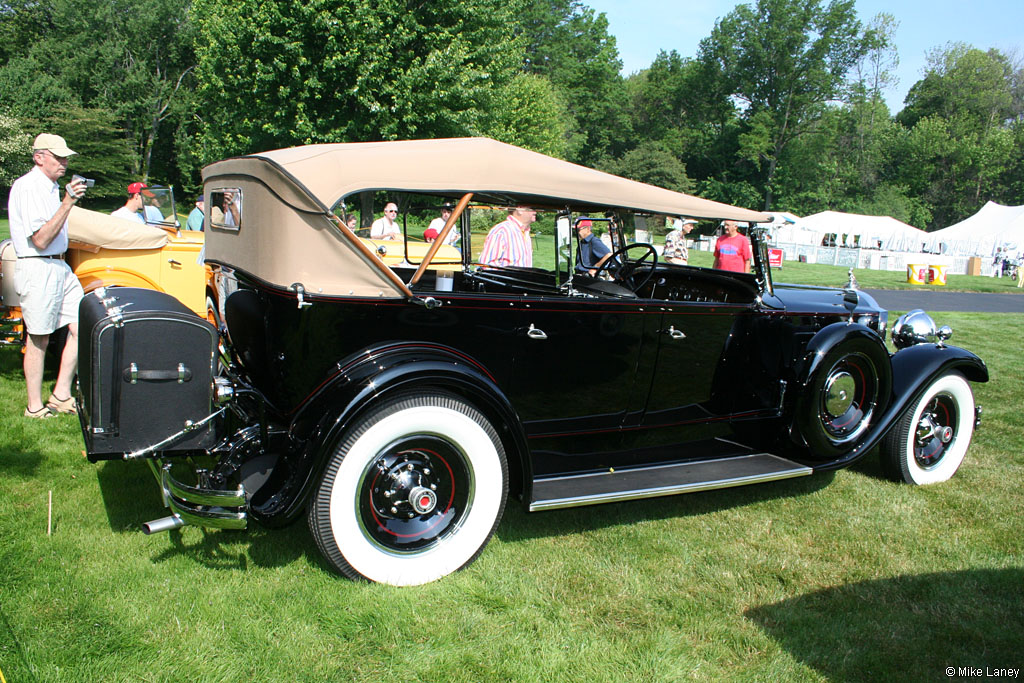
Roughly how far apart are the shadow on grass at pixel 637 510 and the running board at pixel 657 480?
0.22m

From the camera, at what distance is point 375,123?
18.8 meters

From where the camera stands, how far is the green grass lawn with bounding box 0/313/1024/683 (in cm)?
252

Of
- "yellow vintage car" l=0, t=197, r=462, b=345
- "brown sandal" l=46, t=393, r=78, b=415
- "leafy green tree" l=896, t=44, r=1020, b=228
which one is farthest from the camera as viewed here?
"leafy green tree" l=896, t=44, r=1020, b=228

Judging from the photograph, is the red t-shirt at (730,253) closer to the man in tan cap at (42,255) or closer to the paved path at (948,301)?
the man in tan cap at (42,255)

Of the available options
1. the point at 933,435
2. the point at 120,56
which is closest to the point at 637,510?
the point at 933,435

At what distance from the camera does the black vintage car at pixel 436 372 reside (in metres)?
2.76

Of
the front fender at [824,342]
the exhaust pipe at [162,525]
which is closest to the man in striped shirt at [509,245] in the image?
the front fender at [824,342]

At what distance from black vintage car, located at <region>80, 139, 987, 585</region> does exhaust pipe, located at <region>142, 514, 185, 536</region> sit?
0.01 m

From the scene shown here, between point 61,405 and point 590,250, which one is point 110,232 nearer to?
point 61,405

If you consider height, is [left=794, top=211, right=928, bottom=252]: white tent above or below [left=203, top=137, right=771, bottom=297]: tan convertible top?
above

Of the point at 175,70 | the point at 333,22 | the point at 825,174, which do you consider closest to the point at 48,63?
the point at 175,70

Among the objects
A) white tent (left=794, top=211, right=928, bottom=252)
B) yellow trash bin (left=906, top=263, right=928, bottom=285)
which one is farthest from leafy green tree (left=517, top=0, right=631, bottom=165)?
yellow trash bin (left=906, top=263, right=928, bottom=285)

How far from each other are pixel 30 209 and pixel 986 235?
45.7m

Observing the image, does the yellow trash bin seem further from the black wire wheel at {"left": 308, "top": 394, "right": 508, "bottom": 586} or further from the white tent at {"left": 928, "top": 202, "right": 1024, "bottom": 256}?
the black wire wheel at {"left": 308, "top": 394, "right": 508, "bottom": 586}
